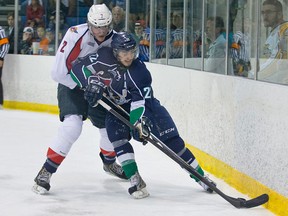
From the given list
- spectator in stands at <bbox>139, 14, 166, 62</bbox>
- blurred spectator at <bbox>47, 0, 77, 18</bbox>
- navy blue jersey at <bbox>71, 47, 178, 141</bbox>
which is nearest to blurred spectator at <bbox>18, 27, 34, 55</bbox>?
blurred spectator at <bbox>47, 0, 77, 18</bbox>

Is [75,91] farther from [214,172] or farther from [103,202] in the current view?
[214,172]

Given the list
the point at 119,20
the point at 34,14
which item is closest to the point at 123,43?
the point at 119,20

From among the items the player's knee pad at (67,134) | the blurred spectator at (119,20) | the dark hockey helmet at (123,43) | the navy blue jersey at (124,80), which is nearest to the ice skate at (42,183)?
the player's knee pad at (67,134)

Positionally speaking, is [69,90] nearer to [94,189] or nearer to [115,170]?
[94,189]

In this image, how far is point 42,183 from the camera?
17.5 ft

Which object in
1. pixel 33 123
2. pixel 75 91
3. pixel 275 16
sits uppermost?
pixel 275 16

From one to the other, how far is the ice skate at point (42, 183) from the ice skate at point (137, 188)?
470 millimetres

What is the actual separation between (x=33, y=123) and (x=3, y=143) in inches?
62.3

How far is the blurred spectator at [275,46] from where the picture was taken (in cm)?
502

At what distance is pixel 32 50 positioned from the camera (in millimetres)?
11320

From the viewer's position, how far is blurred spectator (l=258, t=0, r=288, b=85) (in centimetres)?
502

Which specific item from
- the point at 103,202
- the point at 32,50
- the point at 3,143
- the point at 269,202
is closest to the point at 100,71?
the point at 103,202

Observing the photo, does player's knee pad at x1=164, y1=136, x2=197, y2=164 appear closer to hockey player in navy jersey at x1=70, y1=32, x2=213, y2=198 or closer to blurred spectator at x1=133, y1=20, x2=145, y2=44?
hockey player in navy jersey at x1=70, y1=32, x2=213, y2=198

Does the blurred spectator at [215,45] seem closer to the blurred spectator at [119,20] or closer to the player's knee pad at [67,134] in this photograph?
the player's knee pad at [67,134]
